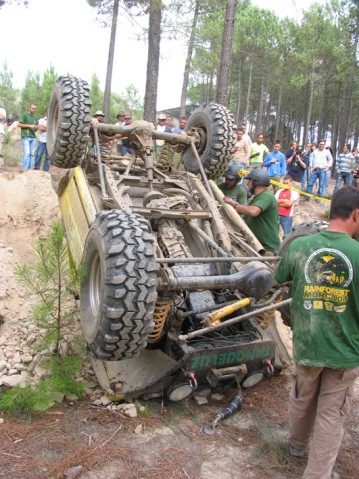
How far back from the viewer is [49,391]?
12.8 feet

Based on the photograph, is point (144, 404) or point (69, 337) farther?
point (69, 337)

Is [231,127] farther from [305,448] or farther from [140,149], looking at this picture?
[305,448]

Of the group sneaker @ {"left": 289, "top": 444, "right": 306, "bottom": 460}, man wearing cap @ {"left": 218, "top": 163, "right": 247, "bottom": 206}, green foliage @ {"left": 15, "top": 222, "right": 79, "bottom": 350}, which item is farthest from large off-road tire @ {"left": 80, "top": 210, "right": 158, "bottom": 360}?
man wearing cap @ {"left": 218, "top": 163, "right": 247, "bottom": 206}

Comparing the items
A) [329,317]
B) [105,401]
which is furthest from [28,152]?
[329,317]

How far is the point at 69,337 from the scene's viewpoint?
15.8 feet

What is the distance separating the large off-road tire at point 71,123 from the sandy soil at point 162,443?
2925mm

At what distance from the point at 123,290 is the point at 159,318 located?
2.34ft

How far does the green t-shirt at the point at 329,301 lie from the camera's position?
286cm

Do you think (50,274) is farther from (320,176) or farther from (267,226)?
(320,176)

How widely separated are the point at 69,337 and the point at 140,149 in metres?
2.51

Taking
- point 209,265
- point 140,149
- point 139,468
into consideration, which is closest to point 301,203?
point 140,149

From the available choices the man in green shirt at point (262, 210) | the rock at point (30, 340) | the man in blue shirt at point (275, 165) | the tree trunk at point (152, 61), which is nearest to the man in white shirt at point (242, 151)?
the man in blue shirt at point (275, 165)

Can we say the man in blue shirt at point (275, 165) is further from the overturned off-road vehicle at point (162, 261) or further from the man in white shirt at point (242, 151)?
the overturned off-road vehicle at point (162, 261)

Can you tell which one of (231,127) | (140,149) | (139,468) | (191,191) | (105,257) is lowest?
(139,468)
